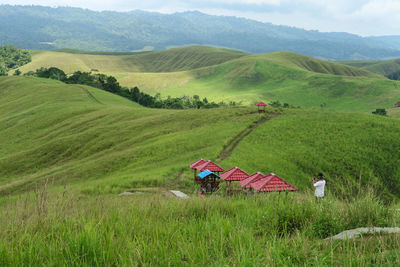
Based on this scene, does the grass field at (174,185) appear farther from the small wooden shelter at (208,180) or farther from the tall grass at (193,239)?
the small wooden shelter at (208,180)

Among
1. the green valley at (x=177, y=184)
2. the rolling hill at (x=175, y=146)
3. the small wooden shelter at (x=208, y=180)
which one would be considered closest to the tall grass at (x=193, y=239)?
the green valley at (x=177, y=184)

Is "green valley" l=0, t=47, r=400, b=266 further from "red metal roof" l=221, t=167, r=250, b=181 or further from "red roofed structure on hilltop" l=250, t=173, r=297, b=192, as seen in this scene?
"red roofed structure on hilltop" l=250, t=173, r=297, b=192

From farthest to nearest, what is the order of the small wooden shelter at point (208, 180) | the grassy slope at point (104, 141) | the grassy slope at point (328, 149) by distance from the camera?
1. the grassy slope at point (104, 141)
2. the grassy slope at point (328, 149)
3. the small wooden shelter at point (208, 180)

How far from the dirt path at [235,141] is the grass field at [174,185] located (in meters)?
0.70

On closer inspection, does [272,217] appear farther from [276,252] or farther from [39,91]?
[39,91]

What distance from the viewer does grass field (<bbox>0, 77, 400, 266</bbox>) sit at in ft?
13.3

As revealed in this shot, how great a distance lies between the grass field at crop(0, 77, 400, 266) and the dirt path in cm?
70

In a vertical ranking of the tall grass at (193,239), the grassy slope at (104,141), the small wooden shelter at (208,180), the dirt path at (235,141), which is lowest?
the grassy slope at (104,141)

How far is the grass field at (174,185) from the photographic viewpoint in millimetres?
4047

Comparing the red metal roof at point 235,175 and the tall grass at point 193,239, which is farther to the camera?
the red metal roof at point 235,175

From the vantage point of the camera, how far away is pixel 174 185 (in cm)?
2900

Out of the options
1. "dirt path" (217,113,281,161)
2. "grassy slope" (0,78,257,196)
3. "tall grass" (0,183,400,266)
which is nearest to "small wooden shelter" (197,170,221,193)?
"grassy slope" (0,78,257,196)

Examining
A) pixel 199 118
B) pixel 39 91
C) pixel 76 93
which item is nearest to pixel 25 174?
pixel 199 118

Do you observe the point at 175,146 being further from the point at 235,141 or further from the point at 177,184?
the point at 177,184
